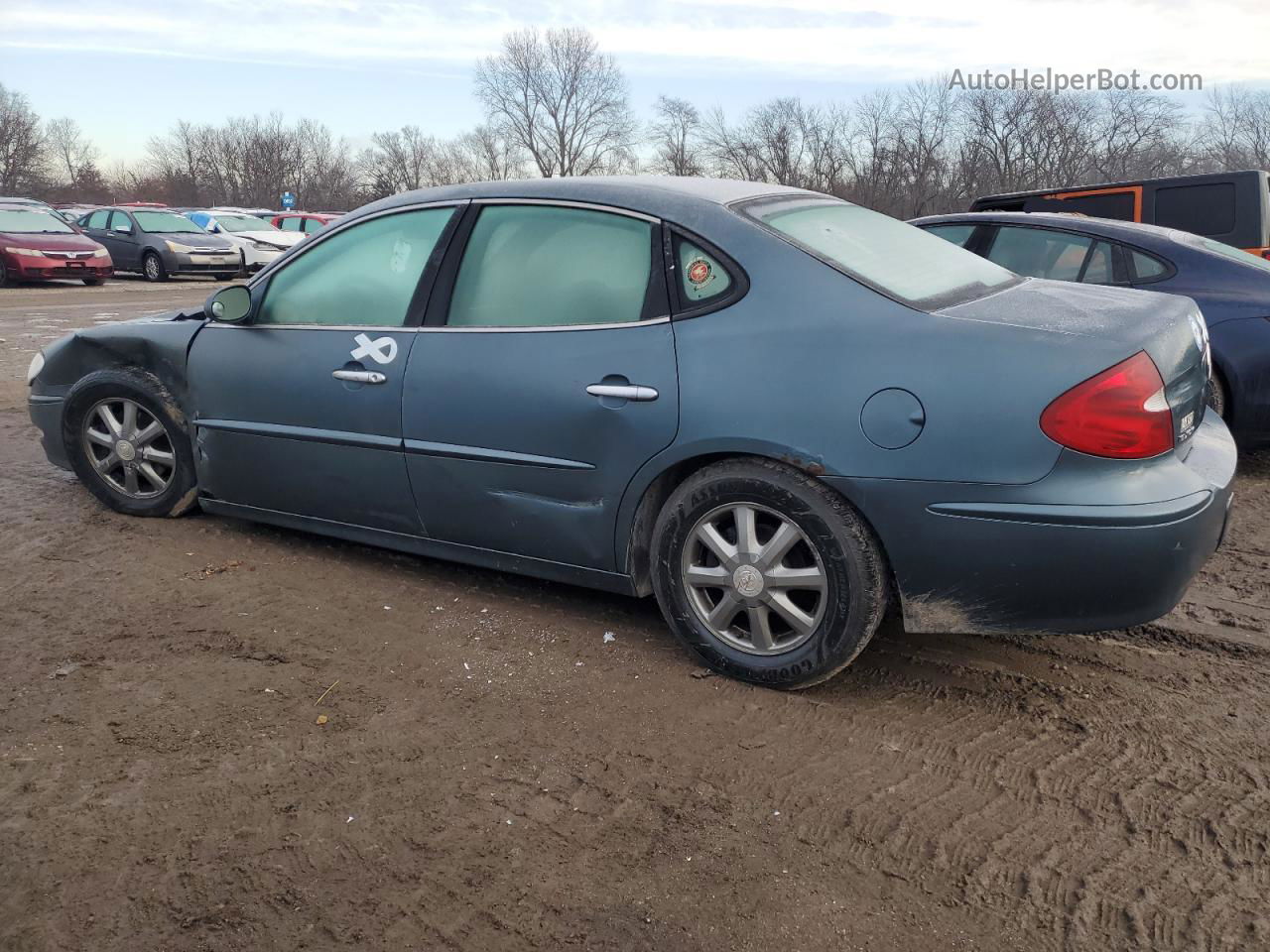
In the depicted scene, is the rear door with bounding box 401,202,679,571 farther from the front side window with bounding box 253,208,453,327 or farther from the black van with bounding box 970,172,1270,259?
the black van with bounding box 970,172,1270,259

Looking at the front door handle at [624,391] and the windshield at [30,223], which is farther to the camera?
the windshield at [30,223]

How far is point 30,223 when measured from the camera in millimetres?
20156

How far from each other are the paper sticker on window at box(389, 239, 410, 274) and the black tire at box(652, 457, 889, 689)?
1.47 metres

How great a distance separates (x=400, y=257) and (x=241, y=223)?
23.0 metres

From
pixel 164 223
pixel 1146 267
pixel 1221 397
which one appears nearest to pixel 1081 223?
pixel 1146 267

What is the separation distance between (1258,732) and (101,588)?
4.00 metres

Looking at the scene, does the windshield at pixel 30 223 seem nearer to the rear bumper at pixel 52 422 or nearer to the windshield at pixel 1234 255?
the rear bumper at pixel 52 422

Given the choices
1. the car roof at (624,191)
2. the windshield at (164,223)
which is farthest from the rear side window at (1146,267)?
the windshield at (164,223)

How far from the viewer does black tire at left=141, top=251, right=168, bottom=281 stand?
21.8m

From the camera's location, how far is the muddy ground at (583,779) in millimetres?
2227

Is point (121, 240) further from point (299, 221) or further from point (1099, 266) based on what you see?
point (1099, 266)

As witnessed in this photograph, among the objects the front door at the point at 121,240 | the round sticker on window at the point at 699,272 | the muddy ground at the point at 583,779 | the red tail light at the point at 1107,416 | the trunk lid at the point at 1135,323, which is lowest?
the muddy ground at the point at 583,779

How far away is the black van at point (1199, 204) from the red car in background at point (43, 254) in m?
16.8

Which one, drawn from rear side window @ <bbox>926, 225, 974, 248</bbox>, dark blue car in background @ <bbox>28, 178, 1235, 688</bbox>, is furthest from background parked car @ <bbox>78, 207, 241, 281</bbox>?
dark blue car in background @ <bbox>28, 178, 1235, 688</bbox>
